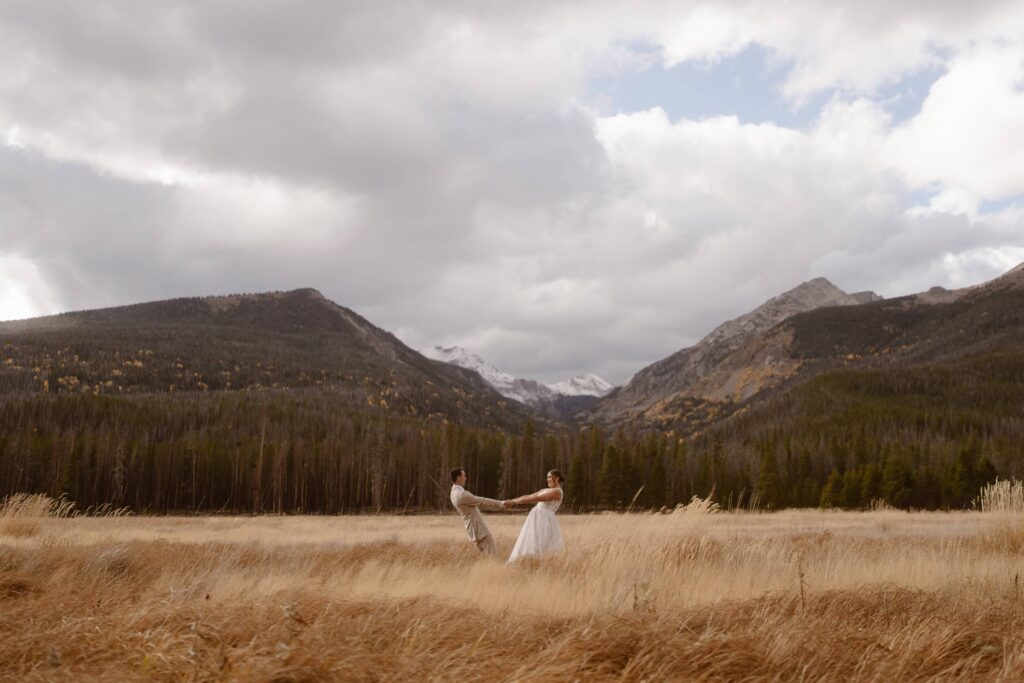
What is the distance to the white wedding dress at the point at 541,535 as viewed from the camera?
12430 mm

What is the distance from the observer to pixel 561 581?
379 inches

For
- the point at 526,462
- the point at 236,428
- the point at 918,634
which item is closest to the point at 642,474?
the point at 526,462

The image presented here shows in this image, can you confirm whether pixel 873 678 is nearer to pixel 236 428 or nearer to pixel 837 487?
pixel 837 487

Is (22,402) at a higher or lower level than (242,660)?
higher

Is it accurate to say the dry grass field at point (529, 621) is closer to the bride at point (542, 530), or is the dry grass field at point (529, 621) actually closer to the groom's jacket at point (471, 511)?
the bride at point (542, 530)

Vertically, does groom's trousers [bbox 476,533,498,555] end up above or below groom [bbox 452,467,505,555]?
below

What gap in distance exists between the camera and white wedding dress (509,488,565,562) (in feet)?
40.8

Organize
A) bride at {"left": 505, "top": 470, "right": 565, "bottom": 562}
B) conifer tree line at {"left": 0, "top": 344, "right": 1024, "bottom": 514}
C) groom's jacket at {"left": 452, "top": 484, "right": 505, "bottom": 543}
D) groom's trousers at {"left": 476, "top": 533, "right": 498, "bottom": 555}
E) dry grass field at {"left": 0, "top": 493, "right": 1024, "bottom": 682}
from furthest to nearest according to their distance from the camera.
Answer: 1. conifer tree line at {"left": 0, "top": 344, "right": 1024, "bottom": 514}
2. groom's trousers at {"left": 476, "top": 533, "right": 498, "bottom": 555}
3. groom's jacket at {"left": 452, "top": 484, "right": 505, "bottom": 543}
4. bride at {"left": 505, "top": 470, "right": 565, "bottom": 562}
5. dry grass field at {"left": 0, "top": 493, "right": 1024, "bottom": 682}

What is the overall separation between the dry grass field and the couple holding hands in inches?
25.6

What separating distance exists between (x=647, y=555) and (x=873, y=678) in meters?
6.51

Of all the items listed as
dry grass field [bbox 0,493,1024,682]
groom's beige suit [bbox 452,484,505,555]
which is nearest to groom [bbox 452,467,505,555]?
groom's beige suit [bbox 452,484,505,555]

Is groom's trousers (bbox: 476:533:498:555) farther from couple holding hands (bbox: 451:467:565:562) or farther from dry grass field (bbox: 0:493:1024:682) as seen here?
dry grass field (bbox: 0:493:1024:682)

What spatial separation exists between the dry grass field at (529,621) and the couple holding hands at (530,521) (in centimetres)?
65

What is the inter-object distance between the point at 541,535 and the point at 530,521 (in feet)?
1.30
